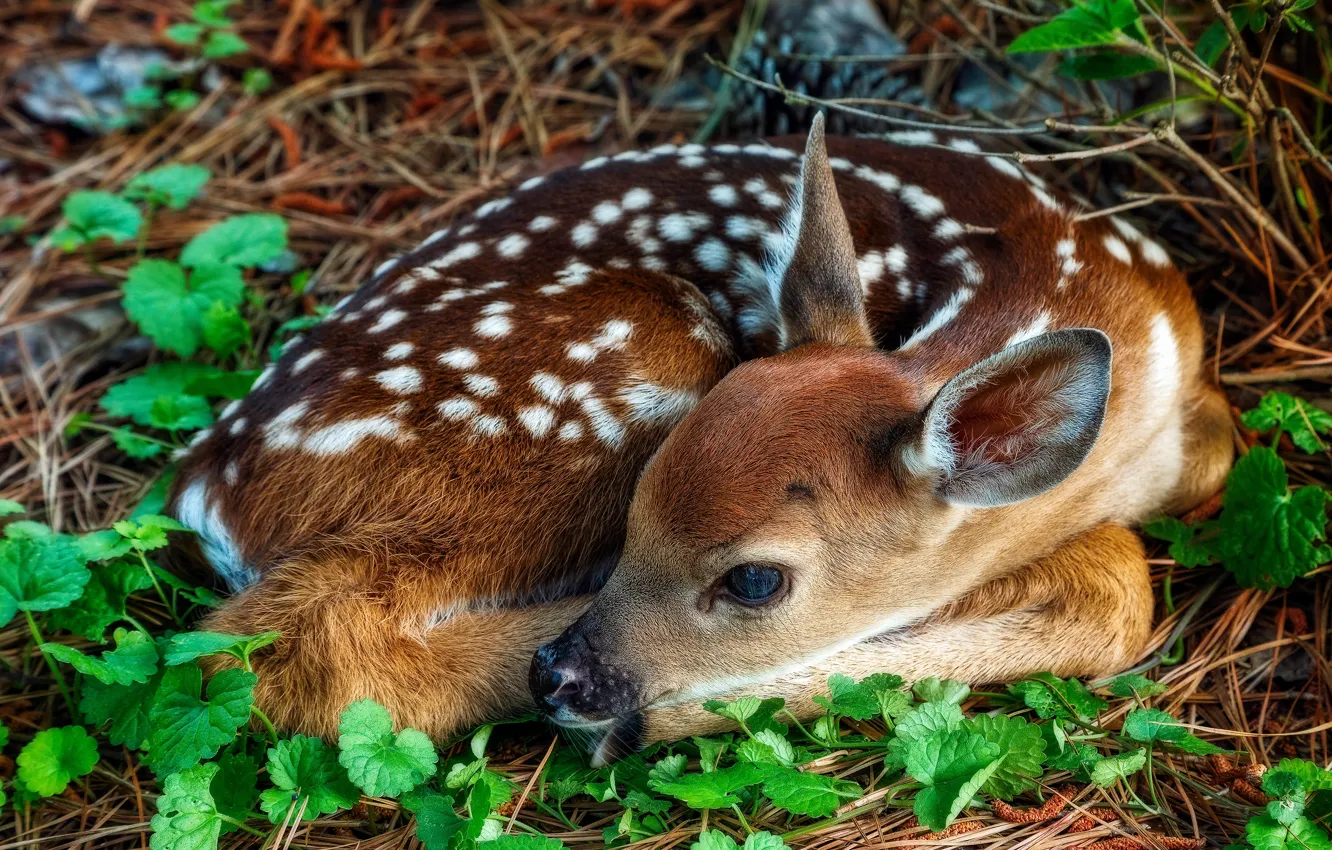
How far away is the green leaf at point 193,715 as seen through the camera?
2125 millimetres

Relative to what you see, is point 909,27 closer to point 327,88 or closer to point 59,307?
point 327,88

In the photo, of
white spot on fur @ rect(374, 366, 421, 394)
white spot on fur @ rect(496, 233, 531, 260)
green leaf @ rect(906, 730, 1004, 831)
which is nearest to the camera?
green leaf @ rect(906, 730, 1004, 831)

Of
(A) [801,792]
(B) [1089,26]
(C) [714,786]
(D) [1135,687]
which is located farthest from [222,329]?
(D) [1135,687]

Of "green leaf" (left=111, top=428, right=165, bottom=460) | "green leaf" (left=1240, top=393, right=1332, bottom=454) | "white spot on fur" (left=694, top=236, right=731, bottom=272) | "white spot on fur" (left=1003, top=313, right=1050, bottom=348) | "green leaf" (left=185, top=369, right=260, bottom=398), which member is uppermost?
"white spot on fur" (left=694, top=236, right=731, bottom=272)

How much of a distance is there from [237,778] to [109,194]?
85.1 inches

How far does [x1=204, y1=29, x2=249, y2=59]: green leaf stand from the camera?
411 centimetres

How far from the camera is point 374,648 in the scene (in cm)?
241

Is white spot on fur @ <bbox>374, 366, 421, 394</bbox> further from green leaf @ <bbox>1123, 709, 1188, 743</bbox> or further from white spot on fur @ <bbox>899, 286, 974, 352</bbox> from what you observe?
green leaf @ <bbox>1123, 709, 1188, 743</bbox>

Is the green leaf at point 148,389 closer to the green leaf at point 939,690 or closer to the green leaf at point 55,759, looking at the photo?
the green leaf at point 55,759

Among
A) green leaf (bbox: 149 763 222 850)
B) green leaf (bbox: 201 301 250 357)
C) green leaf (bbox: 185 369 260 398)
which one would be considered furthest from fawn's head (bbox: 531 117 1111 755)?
green leaf (bbox: 201 301 250 357)

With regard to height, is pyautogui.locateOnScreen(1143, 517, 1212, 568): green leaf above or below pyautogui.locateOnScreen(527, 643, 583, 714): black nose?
below

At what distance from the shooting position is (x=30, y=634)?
2650 millimetres

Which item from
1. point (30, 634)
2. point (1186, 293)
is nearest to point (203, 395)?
point (30, 634)

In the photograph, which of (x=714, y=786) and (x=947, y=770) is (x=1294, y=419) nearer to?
(x=947, y=770)
